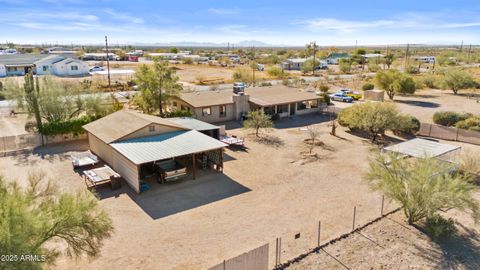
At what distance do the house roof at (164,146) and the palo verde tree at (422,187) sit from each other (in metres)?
9.16

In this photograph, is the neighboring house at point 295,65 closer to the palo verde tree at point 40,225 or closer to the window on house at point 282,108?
the window on house at point 282,108

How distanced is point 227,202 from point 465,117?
27.8 m

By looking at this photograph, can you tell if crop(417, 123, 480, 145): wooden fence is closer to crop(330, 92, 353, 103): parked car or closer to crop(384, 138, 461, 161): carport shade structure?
crop(384, 138, 461, 161): carport shade structure

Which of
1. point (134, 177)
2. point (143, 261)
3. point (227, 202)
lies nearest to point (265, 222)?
point (227, 202)

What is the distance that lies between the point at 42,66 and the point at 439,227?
7530cm

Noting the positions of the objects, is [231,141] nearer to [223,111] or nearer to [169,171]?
[169,171]

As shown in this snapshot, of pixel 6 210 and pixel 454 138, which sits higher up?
pixel 6 210

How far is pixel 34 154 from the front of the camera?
24.4m

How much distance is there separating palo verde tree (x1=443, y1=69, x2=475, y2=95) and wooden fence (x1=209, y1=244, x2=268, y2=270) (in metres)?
52.8

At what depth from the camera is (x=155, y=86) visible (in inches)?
1254

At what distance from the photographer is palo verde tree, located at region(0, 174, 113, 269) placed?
7.60m

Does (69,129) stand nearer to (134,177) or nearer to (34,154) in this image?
(34,154)

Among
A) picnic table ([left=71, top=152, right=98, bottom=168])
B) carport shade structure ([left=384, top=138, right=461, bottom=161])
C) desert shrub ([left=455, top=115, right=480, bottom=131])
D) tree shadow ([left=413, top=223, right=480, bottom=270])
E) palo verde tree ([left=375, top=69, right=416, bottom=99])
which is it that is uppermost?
palo verde tree ([left=375, top=69, right=416, bottom=99])

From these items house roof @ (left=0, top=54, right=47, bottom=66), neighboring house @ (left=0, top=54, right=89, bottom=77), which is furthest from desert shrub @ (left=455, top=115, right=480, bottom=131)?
house roof @ (left=0, top=54, right=47, bottom=66)
